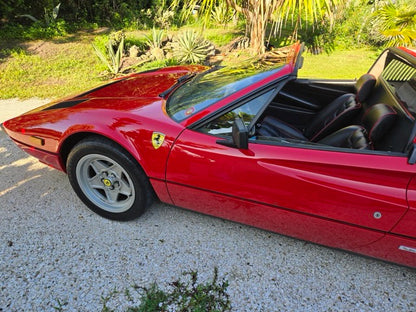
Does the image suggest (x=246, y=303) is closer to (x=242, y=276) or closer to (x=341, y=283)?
(x=242, y=276)

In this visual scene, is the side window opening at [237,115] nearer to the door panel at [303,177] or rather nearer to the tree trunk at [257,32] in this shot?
the door panel at [303,177]

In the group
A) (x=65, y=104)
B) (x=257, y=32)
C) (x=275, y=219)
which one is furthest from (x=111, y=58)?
(x=275, y=219)

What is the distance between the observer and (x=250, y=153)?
1.67 m

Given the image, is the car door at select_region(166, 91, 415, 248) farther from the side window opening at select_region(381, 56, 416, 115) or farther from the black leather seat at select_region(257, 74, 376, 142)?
the side window opening at select_region(381, 56, 416, 115)

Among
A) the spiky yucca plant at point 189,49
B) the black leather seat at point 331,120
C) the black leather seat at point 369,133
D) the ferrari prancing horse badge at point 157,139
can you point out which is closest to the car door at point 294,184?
the ferrari prancing horse badge at point 157,139

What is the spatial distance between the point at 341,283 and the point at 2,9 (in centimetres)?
1046

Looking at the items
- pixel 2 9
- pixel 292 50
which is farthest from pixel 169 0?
pixel 292 50

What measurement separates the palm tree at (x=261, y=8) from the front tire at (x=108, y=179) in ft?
13.9

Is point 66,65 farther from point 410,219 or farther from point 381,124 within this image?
point 410,219

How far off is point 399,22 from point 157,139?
681 centimetres

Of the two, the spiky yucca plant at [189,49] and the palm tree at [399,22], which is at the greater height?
the palm tree at [399,22]

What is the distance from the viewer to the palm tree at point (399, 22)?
5812mm

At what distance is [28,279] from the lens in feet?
6.17

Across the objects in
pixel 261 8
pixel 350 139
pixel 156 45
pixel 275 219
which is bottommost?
pixel 275 219
